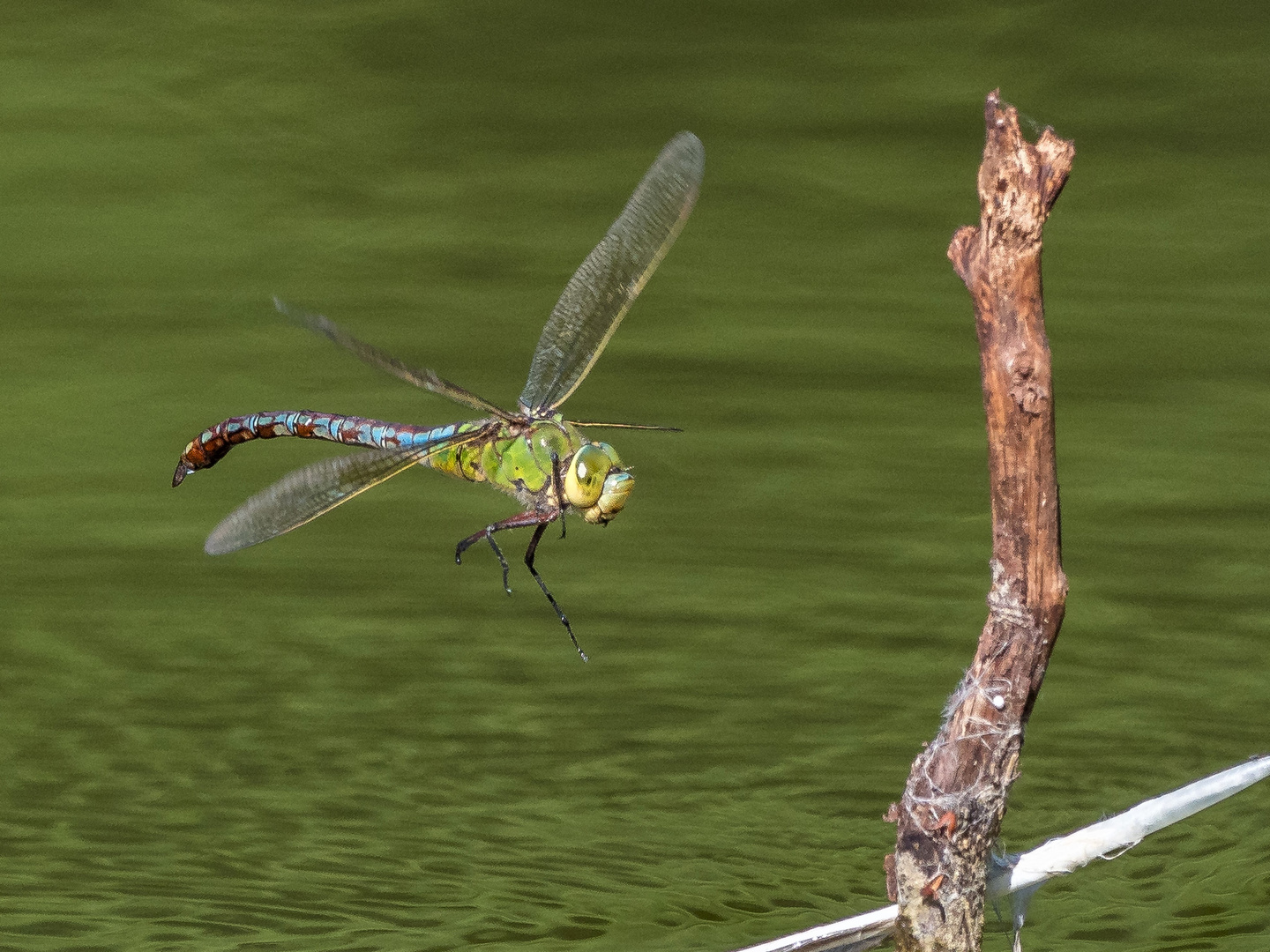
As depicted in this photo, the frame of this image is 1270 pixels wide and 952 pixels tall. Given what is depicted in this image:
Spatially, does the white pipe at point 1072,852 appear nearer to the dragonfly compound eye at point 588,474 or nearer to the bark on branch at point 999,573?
the bark on branch at point 999,573

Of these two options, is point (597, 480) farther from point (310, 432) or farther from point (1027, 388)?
point (1027, 388)

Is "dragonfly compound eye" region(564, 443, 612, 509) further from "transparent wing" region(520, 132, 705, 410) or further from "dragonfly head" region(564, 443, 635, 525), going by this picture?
"transparent wing" region(520, 132, 705, 410)

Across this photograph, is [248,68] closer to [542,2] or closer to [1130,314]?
[542,2]

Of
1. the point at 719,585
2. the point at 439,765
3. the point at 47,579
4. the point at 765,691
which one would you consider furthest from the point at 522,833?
the point at 47,579

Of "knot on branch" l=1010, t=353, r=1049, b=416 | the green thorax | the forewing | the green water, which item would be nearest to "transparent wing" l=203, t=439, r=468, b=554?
the forewing

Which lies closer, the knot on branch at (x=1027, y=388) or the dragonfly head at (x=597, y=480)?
the knot on branch at (x=1027, y=388)

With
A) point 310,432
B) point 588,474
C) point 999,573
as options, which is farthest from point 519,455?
point 999,573

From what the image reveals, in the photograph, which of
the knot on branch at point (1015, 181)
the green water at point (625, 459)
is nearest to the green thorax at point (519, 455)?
the green water at point (625, 459)
